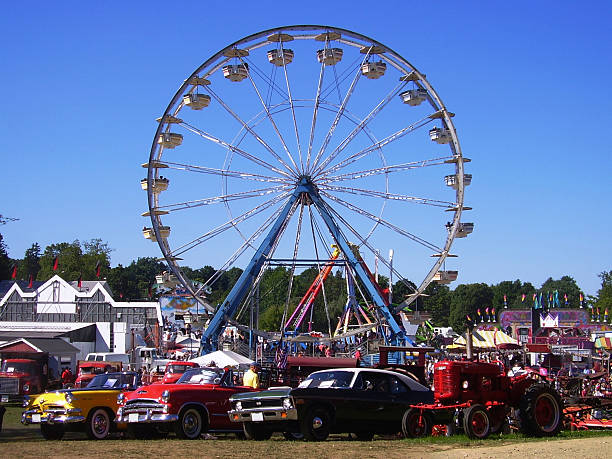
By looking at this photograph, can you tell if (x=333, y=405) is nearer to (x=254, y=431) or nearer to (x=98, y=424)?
(x=254, y=431)

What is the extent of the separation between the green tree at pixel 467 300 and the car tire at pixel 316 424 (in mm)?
135411

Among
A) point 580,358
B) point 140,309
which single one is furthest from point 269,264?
point 140,309

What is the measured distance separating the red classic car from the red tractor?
3788mm

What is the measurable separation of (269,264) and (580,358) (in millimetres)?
19504

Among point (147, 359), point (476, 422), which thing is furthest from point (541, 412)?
point (147, 359)

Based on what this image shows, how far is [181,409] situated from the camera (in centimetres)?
1717

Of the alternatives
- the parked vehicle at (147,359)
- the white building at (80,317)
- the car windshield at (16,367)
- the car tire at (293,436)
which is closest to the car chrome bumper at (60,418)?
the car tire at (293,436)

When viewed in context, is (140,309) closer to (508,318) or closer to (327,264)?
(508,318)

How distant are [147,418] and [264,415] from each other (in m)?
2.50

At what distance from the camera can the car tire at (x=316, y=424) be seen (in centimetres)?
1599

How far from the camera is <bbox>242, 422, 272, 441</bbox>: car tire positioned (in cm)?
1700

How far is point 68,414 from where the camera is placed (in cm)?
1827

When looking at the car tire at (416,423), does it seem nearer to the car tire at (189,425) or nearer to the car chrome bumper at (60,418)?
the car tire at (189,425)

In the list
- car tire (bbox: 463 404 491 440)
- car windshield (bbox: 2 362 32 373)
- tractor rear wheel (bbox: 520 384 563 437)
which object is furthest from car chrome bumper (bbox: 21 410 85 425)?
car windshield (bbox: 2 362 32 373)
